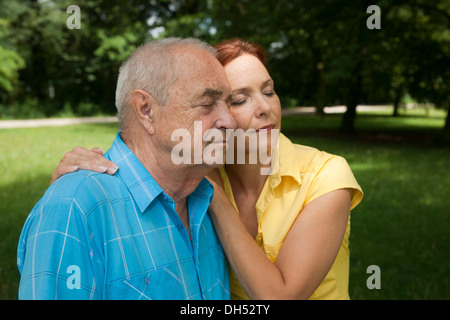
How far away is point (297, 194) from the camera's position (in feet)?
6.58

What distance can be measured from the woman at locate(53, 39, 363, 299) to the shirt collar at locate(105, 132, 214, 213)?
6 cm

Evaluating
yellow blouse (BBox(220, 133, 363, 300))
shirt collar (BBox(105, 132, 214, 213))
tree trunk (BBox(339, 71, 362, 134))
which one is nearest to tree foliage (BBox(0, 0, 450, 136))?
tree trunk (BBox(339, 71, 362, 134))

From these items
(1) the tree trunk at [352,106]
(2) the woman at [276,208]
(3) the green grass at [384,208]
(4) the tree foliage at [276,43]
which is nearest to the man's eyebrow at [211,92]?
(2) the woman at [276,208]

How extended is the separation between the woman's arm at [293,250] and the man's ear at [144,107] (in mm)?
483

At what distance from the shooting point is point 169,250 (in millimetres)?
1664

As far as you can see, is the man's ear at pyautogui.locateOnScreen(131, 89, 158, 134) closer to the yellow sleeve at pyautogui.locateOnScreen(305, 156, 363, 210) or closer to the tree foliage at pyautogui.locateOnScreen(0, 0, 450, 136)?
the yellow sleeve at pyautogui.locateOnScreen(305, 156, 363, 210)

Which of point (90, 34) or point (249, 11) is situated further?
point (90, 34)

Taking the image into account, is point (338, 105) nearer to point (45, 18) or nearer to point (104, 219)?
point (45, 18)

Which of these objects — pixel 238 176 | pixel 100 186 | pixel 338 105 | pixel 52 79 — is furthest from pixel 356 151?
pixel 338 105

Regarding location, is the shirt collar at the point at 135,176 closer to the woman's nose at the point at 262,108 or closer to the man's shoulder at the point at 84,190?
the man's shoulder at the point at 84,190

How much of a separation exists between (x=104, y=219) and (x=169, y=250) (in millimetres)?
276

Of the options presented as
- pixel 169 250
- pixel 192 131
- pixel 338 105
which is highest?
pixel 192 131

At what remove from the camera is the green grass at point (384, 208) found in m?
4.75

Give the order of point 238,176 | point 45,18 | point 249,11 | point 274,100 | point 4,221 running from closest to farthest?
point 274,100, point 238,176, point 4,221, point 249,11, point 45,18
